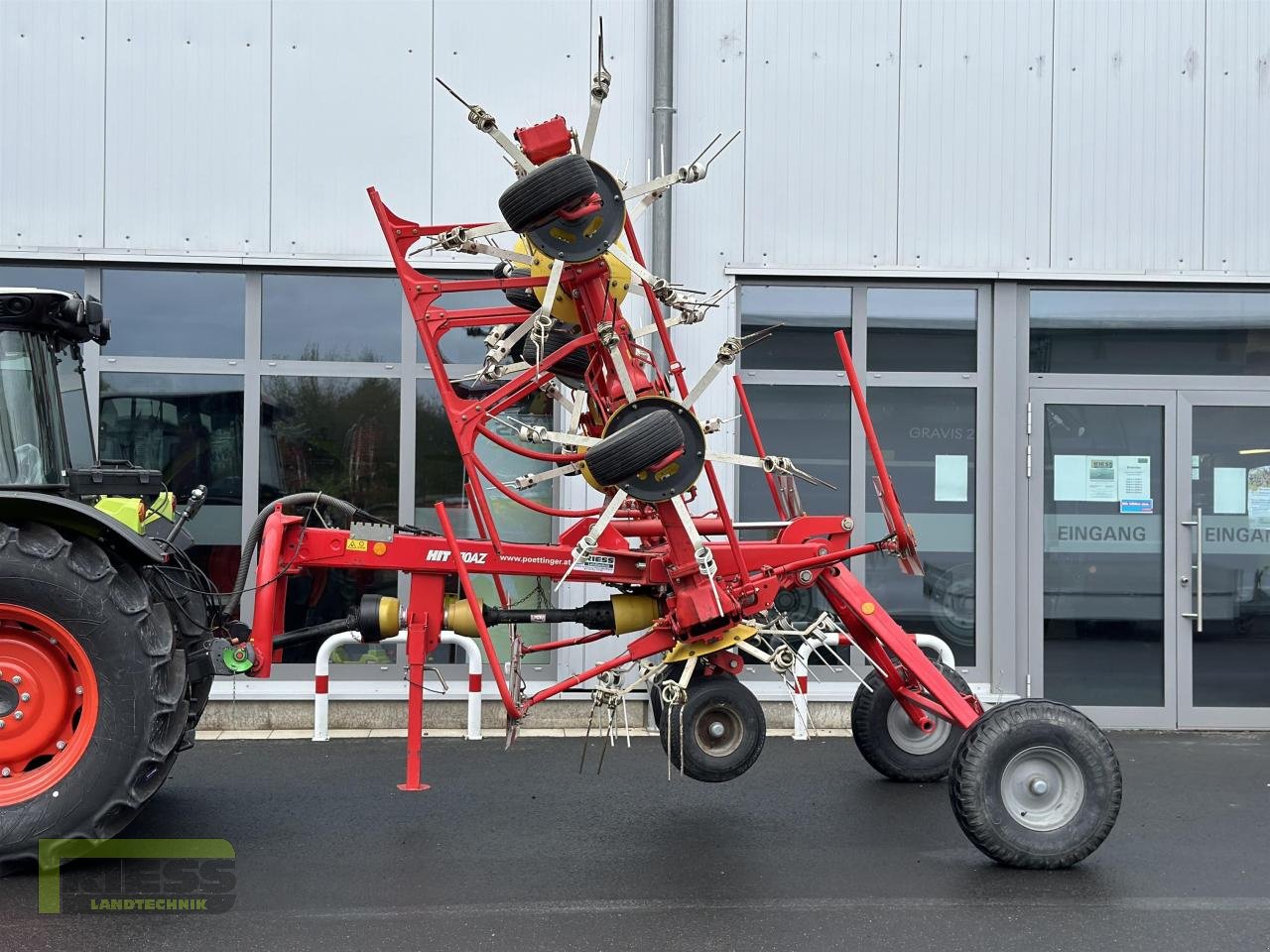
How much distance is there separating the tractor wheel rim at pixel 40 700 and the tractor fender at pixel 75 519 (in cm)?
39

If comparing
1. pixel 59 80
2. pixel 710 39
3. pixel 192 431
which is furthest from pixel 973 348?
pixel 59 80

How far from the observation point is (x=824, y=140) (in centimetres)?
802

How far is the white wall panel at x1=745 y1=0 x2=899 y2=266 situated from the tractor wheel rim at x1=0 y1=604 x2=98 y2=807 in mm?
5050

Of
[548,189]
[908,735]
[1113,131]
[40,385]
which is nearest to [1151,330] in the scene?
[1113,131]

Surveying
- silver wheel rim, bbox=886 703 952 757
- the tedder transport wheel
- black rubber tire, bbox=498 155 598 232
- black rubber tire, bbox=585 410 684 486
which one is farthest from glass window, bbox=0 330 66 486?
silver wheel rim, bbox=886 703 952 757

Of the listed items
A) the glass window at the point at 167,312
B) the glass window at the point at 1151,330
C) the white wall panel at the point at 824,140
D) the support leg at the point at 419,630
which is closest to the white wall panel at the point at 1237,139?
the glass window at the point at 1151,330

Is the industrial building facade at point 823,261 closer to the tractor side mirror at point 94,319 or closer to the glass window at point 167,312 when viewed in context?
the glass window at point 167,312

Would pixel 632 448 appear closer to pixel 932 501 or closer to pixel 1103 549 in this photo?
pixel 932 501

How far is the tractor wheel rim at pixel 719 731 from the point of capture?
5367 mm

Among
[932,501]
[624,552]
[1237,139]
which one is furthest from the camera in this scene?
[932,501]

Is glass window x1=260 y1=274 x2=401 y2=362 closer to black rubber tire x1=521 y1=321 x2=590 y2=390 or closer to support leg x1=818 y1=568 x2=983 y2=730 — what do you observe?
black rubber tire x1=521 y1=321 x2=590 y2=390

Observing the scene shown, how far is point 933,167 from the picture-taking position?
8.05 meters

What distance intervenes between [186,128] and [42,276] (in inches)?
53.9

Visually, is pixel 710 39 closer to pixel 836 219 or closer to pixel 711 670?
pixel 836 219
